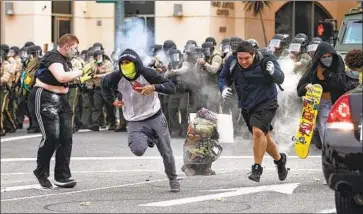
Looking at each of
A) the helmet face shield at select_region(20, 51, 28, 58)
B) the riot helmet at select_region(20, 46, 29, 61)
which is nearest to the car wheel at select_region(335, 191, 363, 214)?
the riot helmet at select_region(20, 46, 29, 61)

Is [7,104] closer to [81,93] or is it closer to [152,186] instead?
[81,93]

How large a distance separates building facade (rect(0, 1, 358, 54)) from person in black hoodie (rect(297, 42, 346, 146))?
63.3 feet

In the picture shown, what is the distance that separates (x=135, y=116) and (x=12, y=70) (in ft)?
33.7

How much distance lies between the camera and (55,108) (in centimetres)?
1199

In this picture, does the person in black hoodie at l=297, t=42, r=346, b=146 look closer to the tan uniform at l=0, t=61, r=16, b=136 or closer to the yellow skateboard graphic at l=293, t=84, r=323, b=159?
the yellow skateboard graphic at l=293, t=84, r=323, b=159

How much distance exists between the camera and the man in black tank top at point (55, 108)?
1194cm

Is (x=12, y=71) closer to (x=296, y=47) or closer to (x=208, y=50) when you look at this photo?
(x=208, y=50)

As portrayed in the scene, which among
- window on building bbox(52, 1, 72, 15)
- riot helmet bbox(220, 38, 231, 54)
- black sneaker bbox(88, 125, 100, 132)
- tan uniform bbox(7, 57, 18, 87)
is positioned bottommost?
black sneaker bbox(88, 125, 100, 132)

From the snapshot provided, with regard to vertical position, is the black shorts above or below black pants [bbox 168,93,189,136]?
above

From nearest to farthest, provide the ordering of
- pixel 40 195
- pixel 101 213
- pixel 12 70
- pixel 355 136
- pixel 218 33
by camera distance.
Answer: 1. pixel 355 136
2. pixel 101 213
3. pixel 40 195
4. pixel 12 70
5. pixel 218 33

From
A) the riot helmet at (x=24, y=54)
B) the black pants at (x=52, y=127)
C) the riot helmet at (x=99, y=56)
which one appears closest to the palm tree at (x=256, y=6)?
the riot helmet at (x=24, y=54)

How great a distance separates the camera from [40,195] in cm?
1142

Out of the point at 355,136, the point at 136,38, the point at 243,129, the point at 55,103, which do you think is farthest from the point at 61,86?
the point at 136,38

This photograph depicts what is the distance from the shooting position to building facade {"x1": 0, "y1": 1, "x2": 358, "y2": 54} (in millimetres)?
31469
